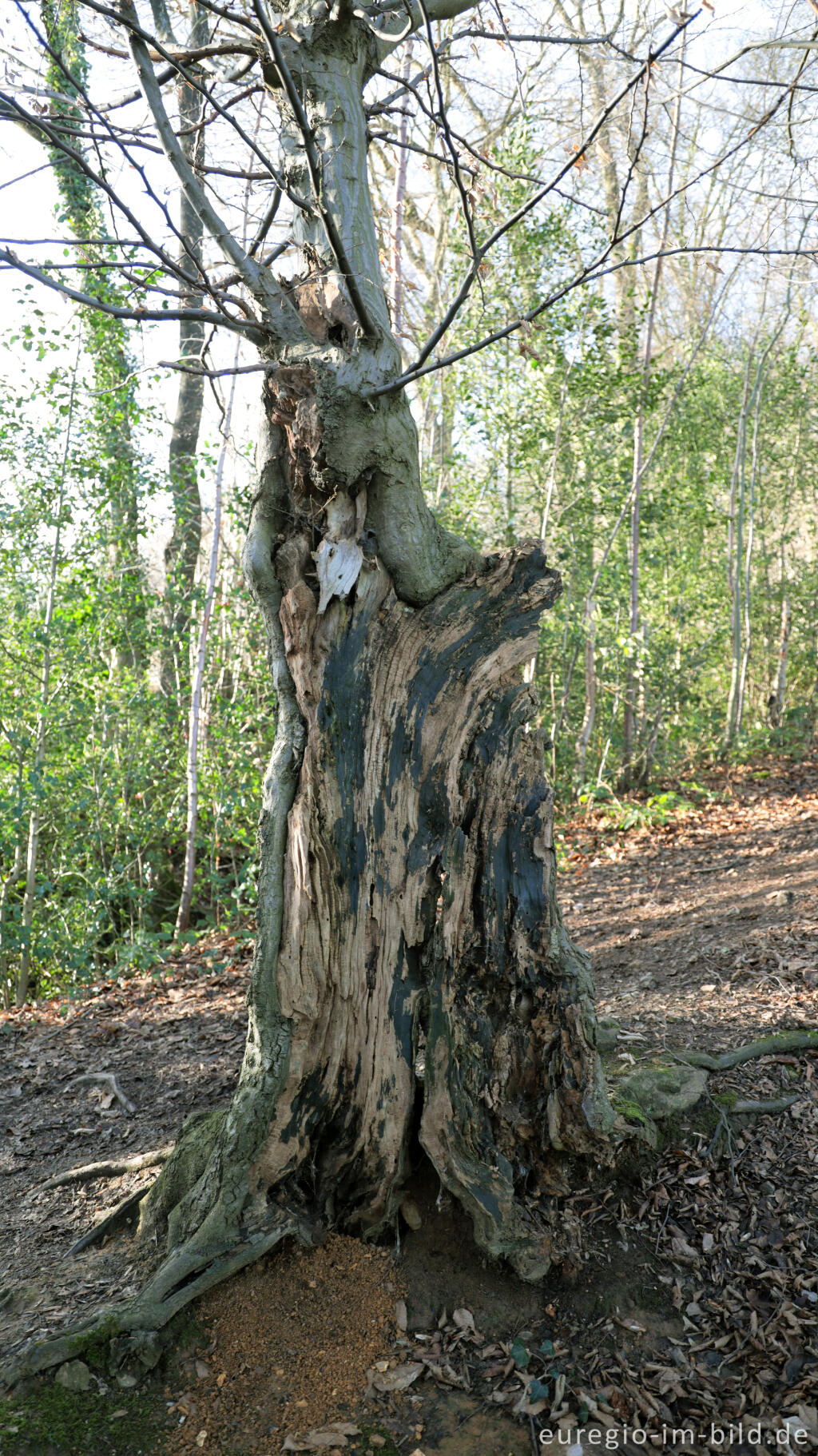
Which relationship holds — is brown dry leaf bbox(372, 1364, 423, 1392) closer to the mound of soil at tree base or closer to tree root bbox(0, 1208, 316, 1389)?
the mound of soil at tree base

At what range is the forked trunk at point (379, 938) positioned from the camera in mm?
2670

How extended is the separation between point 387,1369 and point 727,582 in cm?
1160

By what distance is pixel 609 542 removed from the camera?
976 cm

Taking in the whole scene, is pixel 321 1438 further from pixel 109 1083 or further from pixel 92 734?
pixel 92 734

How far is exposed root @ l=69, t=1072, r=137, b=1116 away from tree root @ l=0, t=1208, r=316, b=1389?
1.47 meters

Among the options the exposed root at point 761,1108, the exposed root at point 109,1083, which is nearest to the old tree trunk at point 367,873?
the exposed root at point 761,1108

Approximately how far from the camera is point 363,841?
8.87 feet

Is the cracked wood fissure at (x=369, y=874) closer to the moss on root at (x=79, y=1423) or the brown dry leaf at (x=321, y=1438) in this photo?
the moss on root at (x=79, y=1423)

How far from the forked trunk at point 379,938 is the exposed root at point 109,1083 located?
1194 millimetres

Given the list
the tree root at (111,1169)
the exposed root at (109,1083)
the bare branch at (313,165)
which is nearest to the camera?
the bare branch at (313,165)

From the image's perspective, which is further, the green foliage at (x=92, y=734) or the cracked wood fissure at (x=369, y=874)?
the green foliage at (x=92, y=734)

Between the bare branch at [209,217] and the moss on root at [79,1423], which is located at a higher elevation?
the bare branch at [209,217]

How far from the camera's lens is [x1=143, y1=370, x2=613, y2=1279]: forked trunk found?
8.76 feet

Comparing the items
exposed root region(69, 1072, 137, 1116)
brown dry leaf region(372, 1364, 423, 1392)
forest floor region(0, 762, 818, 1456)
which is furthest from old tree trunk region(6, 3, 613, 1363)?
exposed root region(69, 1072, 137, 1116)
